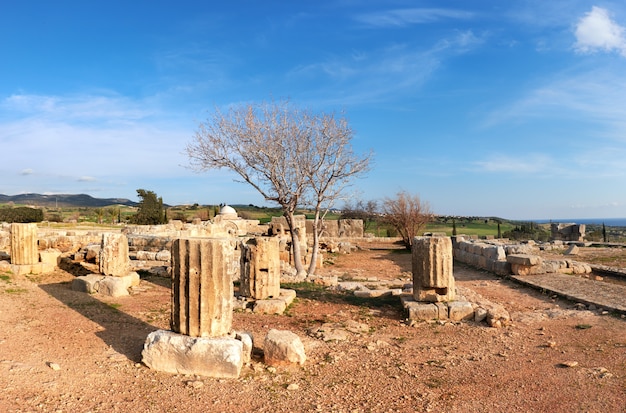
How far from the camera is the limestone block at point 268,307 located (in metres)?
8.51

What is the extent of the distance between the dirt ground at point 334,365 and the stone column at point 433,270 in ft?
2.52

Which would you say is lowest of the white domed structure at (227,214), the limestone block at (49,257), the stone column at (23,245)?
the limestone block at (49,257)

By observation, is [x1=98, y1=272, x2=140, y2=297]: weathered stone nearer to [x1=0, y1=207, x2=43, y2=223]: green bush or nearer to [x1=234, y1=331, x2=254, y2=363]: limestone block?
[x1=234, y1=331, x2=254, y2=363]: limestone block

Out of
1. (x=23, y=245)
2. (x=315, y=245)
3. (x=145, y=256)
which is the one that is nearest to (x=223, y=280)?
(x=23, y=245)

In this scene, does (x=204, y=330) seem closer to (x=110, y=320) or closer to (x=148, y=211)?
(x=110, y=320)

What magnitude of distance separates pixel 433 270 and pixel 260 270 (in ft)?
11.7

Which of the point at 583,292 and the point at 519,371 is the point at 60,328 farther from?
the point at 583,292

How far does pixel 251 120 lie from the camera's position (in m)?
14.4

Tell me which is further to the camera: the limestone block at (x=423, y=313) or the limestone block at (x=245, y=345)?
the limestone block at (x=423, y=313)

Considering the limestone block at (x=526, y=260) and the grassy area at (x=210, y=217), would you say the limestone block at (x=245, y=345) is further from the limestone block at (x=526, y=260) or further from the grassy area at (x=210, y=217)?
the grassy area at (x=210, y=217)

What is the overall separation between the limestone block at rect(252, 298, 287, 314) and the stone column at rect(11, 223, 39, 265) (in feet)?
22.9

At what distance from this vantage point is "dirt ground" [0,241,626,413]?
437cm

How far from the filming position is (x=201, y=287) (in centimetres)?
538

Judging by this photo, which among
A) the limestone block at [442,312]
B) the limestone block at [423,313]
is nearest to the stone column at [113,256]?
the limestone block at [423,313]
